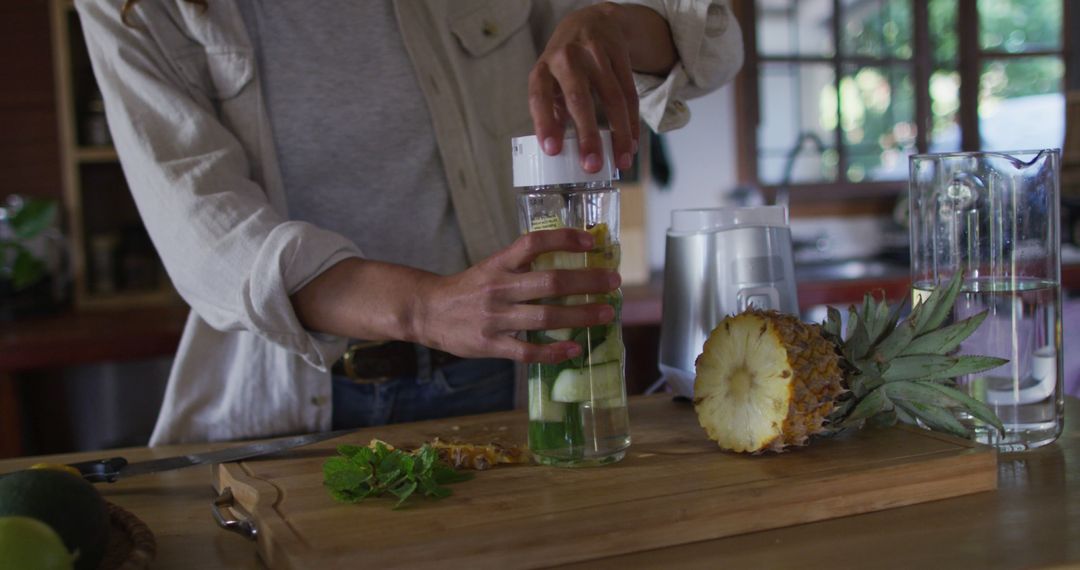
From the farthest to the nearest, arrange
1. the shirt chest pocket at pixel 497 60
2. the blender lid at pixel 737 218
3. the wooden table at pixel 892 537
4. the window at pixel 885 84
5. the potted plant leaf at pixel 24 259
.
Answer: the window at pixel 885 84 → the potted plant leaf at pixel 24 259 → the shirt chest pocket at pixel 497 60 → the blender lid at pixel 737 218 → the wooden table at pixel 892 537

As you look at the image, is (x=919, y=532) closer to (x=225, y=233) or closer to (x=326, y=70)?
(x=225, y=233)

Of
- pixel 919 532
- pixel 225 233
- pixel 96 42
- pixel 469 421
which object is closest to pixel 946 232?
pixel 919 532

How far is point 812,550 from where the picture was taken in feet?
2.31

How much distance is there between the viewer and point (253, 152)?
1.20 metres

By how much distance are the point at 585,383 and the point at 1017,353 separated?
16.9 inches

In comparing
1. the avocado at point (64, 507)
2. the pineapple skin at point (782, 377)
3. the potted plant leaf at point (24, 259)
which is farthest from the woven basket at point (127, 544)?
the potted plant leaf at point (24, 259)

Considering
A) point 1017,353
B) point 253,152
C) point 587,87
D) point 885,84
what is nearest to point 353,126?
point 253,152

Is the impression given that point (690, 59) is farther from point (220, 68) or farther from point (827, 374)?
point (220, 68)

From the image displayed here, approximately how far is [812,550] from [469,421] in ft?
1.60

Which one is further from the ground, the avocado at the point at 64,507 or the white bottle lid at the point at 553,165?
the white bottle lid at the point at 553,165

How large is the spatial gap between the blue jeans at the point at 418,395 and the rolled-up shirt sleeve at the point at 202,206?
0.20 metres

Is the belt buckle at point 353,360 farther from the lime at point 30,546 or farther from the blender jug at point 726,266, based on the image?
the lime at point 30,546

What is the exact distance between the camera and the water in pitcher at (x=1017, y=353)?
92cm

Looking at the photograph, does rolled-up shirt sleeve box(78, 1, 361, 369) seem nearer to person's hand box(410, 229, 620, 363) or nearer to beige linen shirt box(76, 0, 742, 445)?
beige linen shirt box(76, 0, 742, 445)
